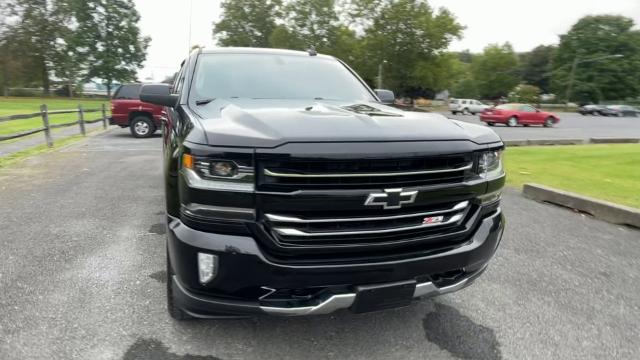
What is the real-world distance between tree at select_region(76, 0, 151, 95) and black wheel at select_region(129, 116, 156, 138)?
160 ft

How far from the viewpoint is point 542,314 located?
322cm

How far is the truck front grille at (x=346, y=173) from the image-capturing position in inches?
88.2

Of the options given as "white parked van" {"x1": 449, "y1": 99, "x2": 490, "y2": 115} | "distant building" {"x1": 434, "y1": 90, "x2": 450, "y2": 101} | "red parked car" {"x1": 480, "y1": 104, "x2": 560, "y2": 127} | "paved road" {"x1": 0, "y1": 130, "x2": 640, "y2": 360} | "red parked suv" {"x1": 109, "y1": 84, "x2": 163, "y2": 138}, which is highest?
"paved road" {"x1": 0, "y1": 130, "x2": 640, "y2": 360}

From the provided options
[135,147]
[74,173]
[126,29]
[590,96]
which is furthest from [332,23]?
[74,173]

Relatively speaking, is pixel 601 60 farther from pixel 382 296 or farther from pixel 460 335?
pixel 382 296

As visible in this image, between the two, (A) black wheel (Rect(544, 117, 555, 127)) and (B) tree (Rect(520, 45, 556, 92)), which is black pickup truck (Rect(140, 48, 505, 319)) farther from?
(B) tree (Rect(520, 45, 556, 92))

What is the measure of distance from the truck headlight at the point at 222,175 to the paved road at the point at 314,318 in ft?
3.35

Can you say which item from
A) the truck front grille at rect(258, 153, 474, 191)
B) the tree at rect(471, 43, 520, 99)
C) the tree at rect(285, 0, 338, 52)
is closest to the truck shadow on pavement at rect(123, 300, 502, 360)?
the truck front grille at rect(258, 153, 474, 191)

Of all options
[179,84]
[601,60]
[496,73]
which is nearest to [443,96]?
[496,73]

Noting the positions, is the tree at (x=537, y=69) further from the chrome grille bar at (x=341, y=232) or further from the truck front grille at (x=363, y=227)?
the chrome grille bar at (x=341, y=232)

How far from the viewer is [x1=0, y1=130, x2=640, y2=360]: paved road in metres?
2.73

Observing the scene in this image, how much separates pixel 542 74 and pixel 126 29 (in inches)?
2767

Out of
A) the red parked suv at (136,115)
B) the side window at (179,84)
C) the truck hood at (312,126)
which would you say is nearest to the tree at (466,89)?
the red parked suv at (136,115)

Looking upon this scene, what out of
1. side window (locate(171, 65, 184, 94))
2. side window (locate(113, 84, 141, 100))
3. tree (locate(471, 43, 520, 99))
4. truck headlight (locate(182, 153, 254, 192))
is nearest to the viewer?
truck headlight (locate(182, 153, 254, 192))
